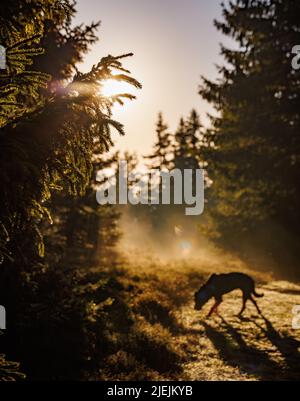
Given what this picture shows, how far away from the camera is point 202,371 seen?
25.5 ft

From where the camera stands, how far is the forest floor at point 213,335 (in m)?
7.75

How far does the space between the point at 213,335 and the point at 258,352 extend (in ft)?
5.70

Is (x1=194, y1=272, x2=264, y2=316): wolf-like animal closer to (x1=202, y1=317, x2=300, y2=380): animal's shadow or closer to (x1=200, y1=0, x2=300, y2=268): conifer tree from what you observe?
(x1=202, y1=317, x2=300, y2=380): animal's shadow

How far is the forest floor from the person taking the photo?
7746 mm

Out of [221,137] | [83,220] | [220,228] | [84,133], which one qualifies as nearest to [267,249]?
[220,228]

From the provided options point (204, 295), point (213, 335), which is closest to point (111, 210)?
point (204, 295)

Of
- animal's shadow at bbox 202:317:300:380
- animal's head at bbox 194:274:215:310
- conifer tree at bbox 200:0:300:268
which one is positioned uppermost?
conifer tree at bbox 200:0:300:268

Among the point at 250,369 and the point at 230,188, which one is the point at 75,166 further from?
the point at 230,188

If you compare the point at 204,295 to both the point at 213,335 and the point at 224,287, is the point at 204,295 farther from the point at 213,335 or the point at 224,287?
the point at 213,335

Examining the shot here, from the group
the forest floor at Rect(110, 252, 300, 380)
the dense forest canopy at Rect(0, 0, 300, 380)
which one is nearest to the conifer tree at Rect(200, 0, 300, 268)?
the dense forest canopy at Rect(0, 0, 300, 380)

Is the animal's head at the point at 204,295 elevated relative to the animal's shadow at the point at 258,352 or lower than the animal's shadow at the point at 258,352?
elevated

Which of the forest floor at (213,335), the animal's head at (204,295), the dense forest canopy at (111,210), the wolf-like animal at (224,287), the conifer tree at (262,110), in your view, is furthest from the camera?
the conifer tree at (262,110)

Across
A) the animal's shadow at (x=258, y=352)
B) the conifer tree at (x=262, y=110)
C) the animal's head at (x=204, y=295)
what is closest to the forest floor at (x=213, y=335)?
the animal's shadow at (x=258, y=352)

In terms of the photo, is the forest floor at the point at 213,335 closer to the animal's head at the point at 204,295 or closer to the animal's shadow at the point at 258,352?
the animal's shadow at the point at 258,352
